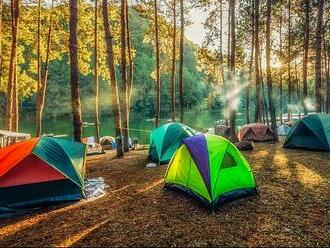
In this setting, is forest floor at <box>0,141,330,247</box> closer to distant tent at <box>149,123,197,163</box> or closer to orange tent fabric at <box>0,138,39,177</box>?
orange tent fabric at <box>0,138,39,177</box>

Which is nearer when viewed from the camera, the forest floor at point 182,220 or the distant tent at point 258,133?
the forest floor at point 182,220

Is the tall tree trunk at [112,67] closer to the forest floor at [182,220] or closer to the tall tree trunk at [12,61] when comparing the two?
the forest floor at [182,220]

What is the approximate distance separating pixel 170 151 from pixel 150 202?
4953 millimetres

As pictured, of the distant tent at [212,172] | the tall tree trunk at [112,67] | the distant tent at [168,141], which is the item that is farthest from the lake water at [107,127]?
the distant tent at [212,172]

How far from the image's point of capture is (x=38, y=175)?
27.6 feet

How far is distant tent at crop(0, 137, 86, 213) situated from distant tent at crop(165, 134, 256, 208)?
288 centimetres

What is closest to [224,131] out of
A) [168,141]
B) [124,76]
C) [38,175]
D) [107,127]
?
[124,76]

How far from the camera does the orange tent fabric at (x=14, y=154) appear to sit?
820 centimetres

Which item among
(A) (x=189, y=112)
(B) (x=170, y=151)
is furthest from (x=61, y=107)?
(B) (x=170, y=151)

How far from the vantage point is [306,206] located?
736cm

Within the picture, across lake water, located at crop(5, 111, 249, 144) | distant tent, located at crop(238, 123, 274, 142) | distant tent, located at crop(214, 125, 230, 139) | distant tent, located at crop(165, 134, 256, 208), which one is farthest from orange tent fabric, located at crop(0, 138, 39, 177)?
lake water, located at crop(5, 111, 249, 144)

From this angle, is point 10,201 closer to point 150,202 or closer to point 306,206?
point 150,202

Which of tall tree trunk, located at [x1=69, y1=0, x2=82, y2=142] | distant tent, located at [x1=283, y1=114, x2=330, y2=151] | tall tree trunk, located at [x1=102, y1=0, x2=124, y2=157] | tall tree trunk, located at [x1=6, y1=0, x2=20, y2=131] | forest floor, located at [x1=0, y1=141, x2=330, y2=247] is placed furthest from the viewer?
tall tree trunk, located at [x1=6, y1=0, x2=20, y2=131]

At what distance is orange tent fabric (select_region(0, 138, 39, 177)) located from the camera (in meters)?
8.20
